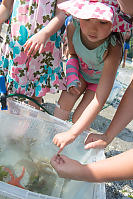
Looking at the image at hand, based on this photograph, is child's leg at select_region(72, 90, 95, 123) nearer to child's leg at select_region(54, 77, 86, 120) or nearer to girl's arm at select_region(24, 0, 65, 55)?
child's leg at select_region(54, 77, 86, 120)

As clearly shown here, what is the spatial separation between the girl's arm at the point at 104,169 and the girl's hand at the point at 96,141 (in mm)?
270

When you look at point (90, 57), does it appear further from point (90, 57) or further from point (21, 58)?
point (21, 58)

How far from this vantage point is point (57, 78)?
55.3 inches

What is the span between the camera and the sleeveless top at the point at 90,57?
1202mm

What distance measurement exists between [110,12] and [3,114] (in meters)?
0.68

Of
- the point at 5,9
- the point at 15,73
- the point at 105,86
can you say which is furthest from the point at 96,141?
the point at 5,9

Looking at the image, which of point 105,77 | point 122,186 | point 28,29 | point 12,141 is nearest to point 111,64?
point 105,77

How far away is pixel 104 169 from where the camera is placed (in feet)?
2.48

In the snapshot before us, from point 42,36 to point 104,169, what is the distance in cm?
72

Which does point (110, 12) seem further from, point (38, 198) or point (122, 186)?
point (122, 186)

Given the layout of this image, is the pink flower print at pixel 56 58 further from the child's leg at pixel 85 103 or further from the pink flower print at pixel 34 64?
the child's leg at pixel 85 103

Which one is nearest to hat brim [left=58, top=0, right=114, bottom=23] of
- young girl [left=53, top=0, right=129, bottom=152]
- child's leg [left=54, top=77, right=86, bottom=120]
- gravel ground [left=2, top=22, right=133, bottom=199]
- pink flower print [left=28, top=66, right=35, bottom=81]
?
young girl [left=53, top=0, right=129, bottom=152]

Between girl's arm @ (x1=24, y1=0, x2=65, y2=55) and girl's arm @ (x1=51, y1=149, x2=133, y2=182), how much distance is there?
1.97 ft

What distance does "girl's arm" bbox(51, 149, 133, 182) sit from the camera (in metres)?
0.73
